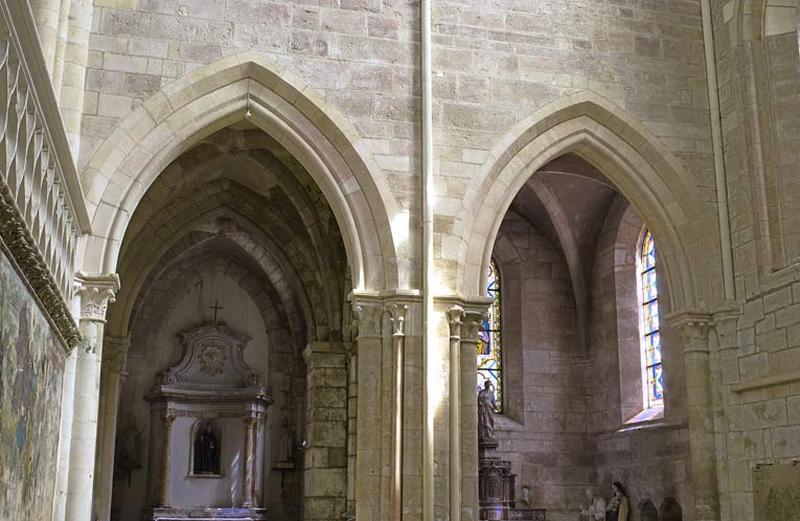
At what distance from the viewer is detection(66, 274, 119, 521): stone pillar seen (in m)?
7.85

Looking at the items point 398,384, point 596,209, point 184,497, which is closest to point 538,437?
point 596,209

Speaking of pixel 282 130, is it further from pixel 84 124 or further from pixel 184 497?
pixel 184 497

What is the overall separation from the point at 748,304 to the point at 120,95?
19.9ft

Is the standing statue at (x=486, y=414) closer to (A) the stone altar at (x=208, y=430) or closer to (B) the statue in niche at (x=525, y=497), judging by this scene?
(B) the statue in niche at (x=525, y=497)

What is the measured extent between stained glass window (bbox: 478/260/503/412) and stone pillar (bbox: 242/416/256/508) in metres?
3.64

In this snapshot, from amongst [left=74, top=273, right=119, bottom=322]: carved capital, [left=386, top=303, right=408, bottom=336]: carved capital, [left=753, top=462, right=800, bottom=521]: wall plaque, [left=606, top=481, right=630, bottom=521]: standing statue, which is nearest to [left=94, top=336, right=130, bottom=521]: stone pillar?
[left=74, top=273, right=119, bottom=322]: carved capital

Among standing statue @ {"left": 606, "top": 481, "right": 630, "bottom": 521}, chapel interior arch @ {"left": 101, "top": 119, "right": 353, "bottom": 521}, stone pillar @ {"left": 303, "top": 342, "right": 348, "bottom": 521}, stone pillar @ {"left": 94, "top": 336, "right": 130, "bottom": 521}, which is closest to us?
stone pillar @ {"left": 94, "top": 336, "right": 130, "bottom": 521}

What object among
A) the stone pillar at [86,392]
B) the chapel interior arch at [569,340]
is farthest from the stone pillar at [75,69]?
the chapel interior arch at [569,340]

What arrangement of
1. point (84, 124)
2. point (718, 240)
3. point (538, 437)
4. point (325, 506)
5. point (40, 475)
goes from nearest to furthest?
1. point (40, 475)
2. point (84, 124)
3. point (718, 240)
4. point (325, 506)
5. point (538, 437)

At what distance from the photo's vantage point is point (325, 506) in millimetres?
12828

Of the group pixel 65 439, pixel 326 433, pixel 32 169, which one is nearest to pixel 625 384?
pixel 326 433

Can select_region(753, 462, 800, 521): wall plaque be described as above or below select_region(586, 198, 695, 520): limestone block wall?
below

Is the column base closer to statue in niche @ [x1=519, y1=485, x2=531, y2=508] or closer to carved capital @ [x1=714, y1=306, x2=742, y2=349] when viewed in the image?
statue in niche @ [x1=519, y1=485, x2=531, y2=508]

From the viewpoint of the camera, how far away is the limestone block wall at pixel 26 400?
4715 millimetres
